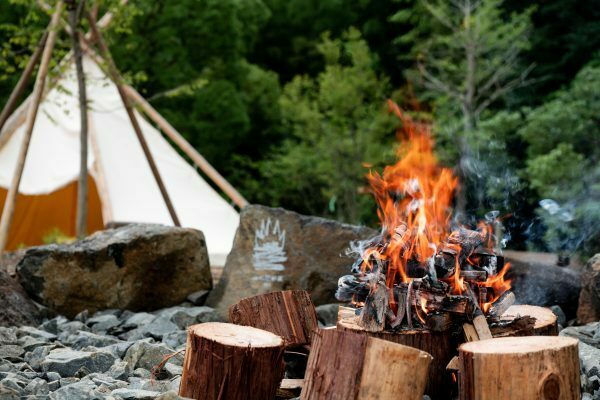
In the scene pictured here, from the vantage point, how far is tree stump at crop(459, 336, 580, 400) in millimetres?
2816

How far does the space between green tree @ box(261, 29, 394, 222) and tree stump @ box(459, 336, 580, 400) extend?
12.6 metres

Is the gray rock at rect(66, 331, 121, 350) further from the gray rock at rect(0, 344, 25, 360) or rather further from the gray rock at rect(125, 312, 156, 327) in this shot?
the gray rock at rect(125, 312, 156, 327)

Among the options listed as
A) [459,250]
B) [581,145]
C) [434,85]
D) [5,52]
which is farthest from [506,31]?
[459,250]

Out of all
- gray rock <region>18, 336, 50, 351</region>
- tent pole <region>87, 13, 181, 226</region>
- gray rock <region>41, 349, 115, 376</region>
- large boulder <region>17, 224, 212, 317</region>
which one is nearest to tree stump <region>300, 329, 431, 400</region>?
gray rock <region>41, 349, 115, 376</region>

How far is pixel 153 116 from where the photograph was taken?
9016 millimetres

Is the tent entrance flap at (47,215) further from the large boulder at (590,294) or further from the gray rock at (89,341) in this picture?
the large boulder at (590,294)

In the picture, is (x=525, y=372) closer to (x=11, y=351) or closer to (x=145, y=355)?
(x=145, y=355)

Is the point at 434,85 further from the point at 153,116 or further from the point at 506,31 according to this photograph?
the point at 153,116

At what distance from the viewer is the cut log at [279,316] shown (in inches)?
153

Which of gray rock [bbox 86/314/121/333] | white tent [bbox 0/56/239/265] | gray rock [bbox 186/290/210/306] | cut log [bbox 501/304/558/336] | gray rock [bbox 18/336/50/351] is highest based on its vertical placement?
white tent [bbox 0/56/239/265]

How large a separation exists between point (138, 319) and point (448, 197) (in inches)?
101

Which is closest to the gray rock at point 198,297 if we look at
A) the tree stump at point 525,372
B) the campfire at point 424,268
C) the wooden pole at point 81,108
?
the wooden pole at point 81,108

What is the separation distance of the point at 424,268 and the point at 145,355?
5.23 feet

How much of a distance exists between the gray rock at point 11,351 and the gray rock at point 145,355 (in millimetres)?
584
